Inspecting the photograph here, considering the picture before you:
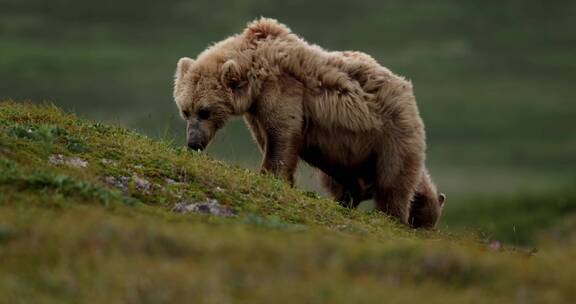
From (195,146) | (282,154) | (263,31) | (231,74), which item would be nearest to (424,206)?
(282,154)

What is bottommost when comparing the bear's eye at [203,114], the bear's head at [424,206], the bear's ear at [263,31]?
the bear's head at [424,206]

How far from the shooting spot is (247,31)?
56.3ft

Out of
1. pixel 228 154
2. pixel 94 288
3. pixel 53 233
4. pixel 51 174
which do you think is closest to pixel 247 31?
pixel 228 154

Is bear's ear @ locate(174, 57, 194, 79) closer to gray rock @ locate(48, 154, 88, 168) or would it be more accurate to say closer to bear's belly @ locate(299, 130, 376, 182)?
bear's belly @ locate(299, 130, 376, 182)

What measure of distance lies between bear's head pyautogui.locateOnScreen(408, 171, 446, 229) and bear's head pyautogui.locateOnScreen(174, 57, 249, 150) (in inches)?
149

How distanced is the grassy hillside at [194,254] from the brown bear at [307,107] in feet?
10.0

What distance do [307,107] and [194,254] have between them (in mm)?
7266

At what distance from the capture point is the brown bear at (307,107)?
16.5 m

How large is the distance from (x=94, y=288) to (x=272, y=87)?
8.10 metres

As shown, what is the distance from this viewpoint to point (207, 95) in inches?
656

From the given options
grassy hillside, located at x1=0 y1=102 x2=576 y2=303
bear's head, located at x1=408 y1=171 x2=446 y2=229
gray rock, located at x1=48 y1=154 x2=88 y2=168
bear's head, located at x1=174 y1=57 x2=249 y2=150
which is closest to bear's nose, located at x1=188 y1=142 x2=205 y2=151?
bear's head, located at x1=174 y1=57 x2=249 y2=150

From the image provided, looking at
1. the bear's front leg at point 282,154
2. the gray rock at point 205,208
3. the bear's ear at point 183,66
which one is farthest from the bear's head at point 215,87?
the gray rock at point 205,208

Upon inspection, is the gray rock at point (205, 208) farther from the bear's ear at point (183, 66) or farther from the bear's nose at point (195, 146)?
the bear's ear at point (183, 66)

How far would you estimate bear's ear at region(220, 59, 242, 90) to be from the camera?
16422 millimetres
